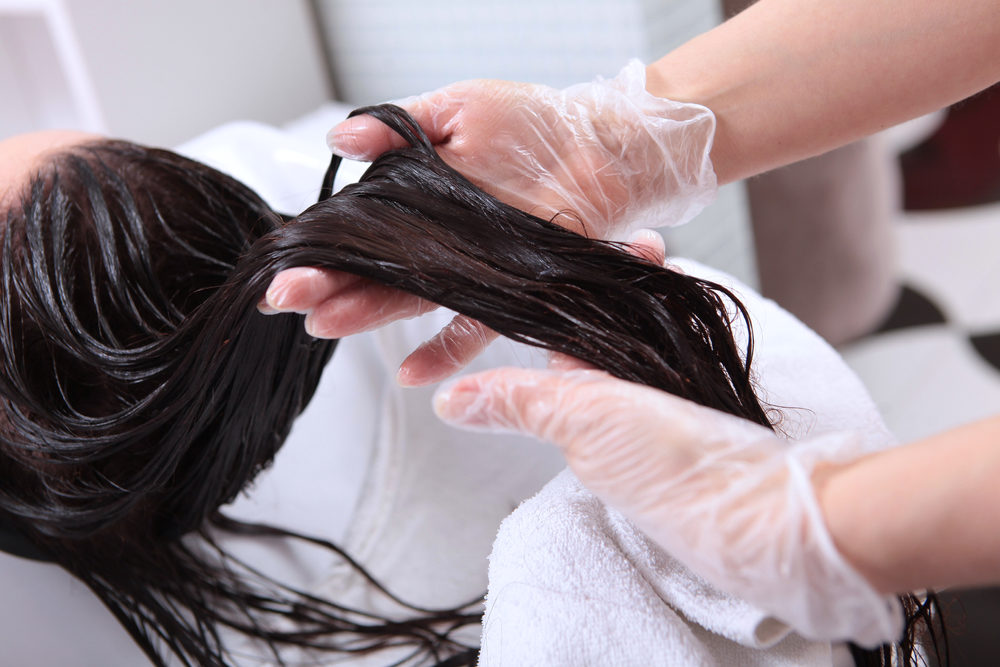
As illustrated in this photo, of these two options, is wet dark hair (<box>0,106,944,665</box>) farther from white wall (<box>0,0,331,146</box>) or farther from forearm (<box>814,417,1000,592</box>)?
white wall (<box>0,0,331,146</box>)

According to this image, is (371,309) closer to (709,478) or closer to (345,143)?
(345,143)

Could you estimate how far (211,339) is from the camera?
1.98ft

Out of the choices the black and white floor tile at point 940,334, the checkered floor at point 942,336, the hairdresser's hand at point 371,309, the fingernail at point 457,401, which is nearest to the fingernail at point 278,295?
the hairdresser's hand at point 371,309

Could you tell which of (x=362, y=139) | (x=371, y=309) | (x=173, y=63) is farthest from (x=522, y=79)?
(x=371, y=309)

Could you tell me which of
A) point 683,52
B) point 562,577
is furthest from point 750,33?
point 562,577

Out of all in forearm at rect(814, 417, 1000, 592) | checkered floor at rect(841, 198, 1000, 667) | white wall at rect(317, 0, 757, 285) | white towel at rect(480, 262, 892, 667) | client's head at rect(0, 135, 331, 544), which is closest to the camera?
forearm at rect(814, 417, 1000, 592)

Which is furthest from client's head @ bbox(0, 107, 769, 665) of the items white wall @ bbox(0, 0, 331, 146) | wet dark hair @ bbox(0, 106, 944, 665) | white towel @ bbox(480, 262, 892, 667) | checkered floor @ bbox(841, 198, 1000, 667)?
checkered floor @ bbox(841, 198, 1000, 667)

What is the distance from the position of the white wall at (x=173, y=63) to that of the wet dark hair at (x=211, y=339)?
0.46 meters

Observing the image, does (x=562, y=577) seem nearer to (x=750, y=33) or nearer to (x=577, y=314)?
(x=577, y=314)

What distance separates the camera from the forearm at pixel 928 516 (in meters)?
0.40

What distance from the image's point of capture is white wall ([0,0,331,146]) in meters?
1.11

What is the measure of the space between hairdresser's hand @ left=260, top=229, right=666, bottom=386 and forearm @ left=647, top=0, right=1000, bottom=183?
149 mm

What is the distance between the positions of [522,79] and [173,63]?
1.64 ft

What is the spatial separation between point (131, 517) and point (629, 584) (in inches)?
18.7
